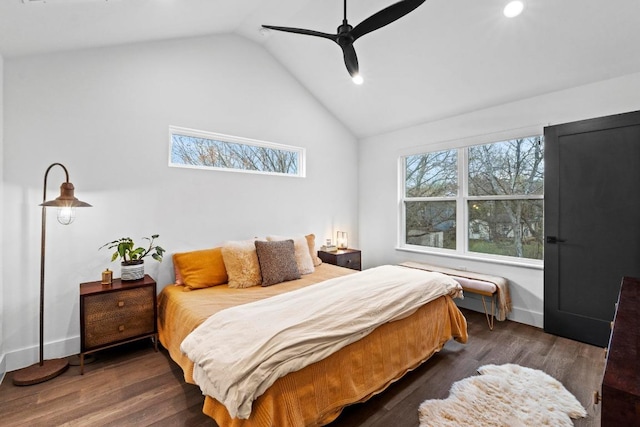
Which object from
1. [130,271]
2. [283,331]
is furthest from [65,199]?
[283,331]

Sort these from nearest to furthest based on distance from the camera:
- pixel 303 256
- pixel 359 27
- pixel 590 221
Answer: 1. pixel 359 27
2. pixel 590 221
3. pixel 303 256

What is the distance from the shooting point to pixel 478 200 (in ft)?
12.3

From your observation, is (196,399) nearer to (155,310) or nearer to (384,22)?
(155,310)

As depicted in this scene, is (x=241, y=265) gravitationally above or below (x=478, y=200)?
below

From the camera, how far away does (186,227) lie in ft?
10.4

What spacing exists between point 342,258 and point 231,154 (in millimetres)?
2055

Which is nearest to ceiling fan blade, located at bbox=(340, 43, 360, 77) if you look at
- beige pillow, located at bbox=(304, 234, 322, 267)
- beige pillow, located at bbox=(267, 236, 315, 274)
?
beige pillow, located at bbox=(267, 236, 315, 274)

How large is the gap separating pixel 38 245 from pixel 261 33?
10.4 ft

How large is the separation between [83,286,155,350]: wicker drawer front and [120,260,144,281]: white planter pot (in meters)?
0.18

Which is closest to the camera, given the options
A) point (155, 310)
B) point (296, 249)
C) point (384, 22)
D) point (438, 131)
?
point (384, 22)

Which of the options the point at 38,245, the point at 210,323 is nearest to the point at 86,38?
the point at 38,245

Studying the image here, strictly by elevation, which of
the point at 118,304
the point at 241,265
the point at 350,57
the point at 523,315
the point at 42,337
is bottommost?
the point at 523,315

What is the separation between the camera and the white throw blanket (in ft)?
4.33

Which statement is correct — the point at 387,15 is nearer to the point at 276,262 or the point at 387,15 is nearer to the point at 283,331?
the point at 283,331
